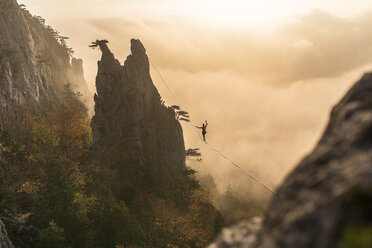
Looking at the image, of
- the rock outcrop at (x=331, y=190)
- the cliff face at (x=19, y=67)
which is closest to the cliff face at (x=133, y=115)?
the cliff face at (x=19, y=67)

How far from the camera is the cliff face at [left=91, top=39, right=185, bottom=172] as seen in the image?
246 ft

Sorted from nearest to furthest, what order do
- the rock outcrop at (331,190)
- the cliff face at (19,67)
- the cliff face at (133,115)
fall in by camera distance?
the rock outcrop at (331,190)
the cliff face at (19,67)
the cliff face at (133,115)

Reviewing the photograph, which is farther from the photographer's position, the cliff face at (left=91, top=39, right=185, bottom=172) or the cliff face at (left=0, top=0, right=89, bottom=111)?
the cliff face at (left=91, top=39, right=185, bottom=172)

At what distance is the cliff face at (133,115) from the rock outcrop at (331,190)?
68.4 metres

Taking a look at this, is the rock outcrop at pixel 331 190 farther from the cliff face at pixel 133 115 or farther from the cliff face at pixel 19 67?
the cliff face at pixel 19 67

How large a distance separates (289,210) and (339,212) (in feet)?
2.38

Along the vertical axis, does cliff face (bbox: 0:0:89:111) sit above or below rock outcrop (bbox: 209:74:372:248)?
above

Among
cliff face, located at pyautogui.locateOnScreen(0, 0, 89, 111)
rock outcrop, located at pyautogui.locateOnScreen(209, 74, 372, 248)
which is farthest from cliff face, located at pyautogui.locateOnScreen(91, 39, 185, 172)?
rock outcrop, located at pyautogui.locateOnScreen(209, 74, 372, 248)

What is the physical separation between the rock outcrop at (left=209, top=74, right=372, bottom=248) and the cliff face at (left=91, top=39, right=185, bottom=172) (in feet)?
225

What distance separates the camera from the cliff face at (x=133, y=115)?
246 ft

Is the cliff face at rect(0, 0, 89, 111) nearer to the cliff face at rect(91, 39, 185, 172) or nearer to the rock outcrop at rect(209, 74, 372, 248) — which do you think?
the cliff face at rect(91, 39, 185, 172)

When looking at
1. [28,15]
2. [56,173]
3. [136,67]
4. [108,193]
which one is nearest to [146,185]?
[108,193]

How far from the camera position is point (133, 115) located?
3056 inches

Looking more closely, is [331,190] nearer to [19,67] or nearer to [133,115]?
[133,115]
